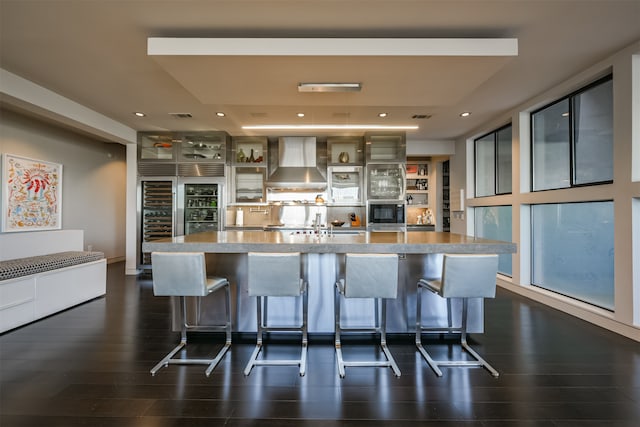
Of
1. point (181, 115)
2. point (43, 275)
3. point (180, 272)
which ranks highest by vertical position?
point (181, 115)

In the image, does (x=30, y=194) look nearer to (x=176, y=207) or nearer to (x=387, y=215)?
(x=176, y=207)

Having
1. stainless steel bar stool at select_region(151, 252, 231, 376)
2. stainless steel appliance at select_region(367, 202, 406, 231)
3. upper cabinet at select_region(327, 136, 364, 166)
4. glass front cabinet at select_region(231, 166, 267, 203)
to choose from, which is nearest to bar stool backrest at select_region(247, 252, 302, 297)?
stainless steel bar stool at select_region(151, 252, 231, 376)

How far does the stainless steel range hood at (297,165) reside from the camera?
20.5ft

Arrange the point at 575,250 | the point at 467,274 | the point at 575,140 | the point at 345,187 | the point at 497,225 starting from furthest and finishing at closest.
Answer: the point at 345,187, the point at 497,225, the point at 575,250, the point at 575,140, the point at 467,274

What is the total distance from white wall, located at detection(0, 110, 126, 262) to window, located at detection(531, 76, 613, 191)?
25.0 feet

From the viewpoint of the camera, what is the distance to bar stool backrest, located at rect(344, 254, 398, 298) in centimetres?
242

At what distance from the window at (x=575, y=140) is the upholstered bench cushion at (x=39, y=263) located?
6188 millimetres

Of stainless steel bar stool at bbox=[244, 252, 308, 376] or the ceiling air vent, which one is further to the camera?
the ceiling air vent

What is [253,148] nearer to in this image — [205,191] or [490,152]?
[205,191]

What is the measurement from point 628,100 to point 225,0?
3731mm

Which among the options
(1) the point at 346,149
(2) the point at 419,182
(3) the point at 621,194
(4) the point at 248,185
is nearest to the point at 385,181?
(1) the point at 346,149

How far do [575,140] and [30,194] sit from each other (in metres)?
7.64

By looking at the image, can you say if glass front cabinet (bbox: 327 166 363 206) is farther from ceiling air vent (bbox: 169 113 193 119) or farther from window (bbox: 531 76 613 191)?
window (bbox: 531 76 613 191)

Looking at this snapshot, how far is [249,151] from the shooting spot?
642 centimetres
